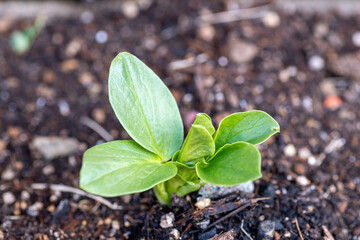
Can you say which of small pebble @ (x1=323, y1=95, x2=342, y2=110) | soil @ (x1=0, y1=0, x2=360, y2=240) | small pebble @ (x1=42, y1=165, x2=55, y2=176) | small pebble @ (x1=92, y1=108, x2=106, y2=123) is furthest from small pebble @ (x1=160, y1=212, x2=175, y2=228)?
small pebble @ (x1=323, y1=95, x2=342, y2=110)

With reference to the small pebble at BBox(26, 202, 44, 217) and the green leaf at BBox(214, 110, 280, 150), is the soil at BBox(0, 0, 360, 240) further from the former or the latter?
the green leaf at BBox(214, 110, 280, 150)

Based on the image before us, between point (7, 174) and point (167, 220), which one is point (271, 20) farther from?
point (7, 174)

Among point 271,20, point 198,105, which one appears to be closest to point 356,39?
point 271,20

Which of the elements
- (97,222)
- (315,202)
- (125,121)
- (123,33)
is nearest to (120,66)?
(125,121)

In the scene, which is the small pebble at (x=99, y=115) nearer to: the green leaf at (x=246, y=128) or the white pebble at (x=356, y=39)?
the green leaf at (x=246, y=128)

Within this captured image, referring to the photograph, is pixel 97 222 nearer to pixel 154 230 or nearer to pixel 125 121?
pixel 154 230
